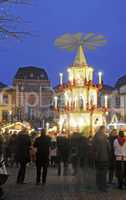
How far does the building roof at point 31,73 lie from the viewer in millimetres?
A: 136500

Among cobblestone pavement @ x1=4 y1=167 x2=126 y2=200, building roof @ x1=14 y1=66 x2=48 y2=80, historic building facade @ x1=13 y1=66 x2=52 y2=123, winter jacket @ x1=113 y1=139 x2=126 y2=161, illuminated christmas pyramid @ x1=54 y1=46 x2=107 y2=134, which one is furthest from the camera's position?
building roof @ x1=14 y1=66 x2=48 y2=80

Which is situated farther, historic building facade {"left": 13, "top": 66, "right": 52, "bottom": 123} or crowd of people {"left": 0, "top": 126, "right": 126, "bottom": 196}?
historic building facade {"left": 13, "top": 66, "right": 52, "bottom": 123}

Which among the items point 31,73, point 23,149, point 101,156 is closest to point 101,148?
point 101,156

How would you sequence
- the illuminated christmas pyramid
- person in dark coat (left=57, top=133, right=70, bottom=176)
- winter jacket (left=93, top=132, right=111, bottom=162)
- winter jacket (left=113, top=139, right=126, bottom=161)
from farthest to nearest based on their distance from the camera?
the illuminated christmas pyramid < person in dark coat (left=57, top=133, right=70, bottom=176) < winter jacket (left=113, top=139, right=126, bottom=161) < winter jacket (left=93, top=132, right=111, bottom=162)

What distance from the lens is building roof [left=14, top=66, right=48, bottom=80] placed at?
5374 inches

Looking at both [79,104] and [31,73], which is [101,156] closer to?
[79,104]

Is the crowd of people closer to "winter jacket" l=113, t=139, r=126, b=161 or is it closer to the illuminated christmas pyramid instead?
"winter jacket" l=113, t=139, r=126, b=161

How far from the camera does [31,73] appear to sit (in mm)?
138375

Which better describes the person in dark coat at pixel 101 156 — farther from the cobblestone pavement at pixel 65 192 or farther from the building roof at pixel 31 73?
the building roof at pixel 31 73

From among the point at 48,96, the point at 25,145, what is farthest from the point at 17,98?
the point at 25,145

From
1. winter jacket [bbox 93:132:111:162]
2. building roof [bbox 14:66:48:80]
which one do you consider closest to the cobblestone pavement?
winter jacket [bbox 93:132:111:162]

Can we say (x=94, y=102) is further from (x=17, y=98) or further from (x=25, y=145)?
(x=17, y=98)

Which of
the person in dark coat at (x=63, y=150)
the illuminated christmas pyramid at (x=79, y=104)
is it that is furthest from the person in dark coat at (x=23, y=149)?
the illuminated christmas pyramid at (x=79, y=104)

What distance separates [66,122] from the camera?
169 feet
